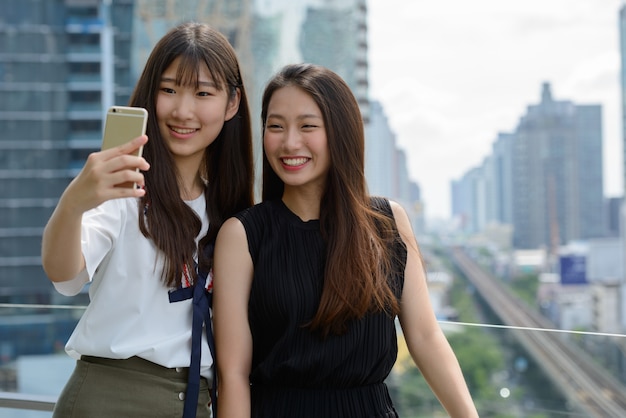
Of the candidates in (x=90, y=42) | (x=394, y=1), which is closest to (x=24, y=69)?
(x=90, y=42)

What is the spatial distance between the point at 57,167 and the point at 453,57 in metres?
17.6

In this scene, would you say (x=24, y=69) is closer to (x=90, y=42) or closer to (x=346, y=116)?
(x=90, y=42)

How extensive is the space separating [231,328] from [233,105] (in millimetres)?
351

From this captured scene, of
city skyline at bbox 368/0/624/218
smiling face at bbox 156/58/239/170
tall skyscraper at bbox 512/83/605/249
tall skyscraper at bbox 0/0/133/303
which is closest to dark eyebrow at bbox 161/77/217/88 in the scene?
smiling face at bbox 156/58/239/170

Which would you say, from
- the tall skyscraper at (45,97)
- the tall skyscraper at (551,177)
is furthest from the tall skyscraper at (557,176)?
the tall skyscraper at (45,97)

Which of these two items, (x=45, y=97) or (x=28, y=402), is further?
(x=45, y=97)

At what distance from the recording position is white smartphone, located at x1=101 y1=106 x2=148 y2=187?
93 centimetres

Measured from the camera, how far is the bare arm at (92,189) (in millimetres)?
898

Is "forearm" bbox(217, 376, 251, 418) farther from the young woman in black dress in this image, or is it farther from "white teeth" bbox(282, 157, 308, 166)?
"white teeth" bbox(282, 157, 308, 166)

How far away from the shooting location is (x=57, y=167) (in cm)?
2380

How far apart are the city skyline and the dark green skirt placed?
Answer: 32.1 m

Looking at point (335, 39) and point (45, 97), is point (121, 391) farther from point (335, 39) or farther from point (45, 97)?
point (45, 97)

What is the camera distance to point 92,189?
90 cm

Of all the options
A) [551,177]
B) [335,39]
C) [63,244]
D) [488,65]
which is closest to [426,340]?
[63,244]
